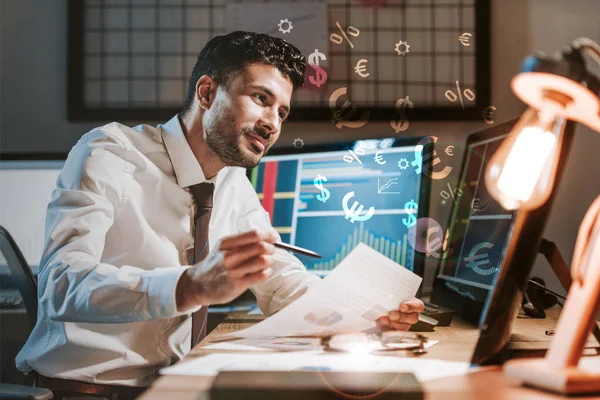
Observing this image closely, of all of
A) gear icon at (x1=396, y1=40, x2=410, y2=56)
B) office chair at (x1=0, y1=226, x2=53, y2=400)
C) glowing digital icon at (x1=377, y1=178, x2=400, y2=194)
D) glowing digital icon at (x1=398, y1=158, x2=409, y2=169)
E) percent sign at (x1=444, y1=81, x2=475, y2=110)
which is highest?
gear icon at (x1=396, y1=40, x2=410, y2=56)

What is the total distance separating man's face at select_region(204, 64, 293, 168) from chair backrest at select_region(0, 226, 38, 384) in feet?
1.58

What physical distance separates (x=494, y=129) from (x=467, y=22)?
0.27 metres

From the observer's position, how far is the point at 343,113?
1.21 metres

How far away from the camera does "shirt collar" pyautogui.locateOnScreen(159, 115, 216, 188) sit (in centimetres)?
115

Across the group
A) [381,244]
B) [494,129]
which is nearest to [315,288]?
[381,244]

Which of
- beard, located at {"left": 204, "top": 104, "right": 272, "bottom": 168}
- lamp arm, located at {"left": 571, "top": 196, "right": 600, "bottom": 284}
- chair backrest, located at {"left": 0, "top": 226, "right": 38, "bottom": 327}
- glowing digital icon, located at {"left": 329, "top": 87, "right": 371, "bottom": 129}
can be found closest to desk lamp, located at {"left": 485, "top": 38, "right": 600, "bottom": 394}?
lamp arm, located at {"left": 571, "top": 196, "right": 600, "bottom": 284}

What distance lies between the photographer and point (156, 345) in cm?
108

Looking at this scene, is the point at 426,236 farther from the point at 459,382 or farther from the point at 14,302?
the point at 14,302

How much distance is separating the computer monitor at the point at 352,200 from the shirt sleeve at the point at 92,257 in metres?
0.29

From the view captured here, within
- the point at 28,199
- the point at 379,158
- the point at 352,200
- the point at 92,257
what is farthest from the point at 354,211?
the point at 28,199

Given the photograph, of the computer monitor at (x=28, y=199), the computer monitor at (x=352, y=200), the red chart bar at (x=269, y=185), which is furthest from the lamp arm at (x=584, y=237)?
the computer monitor at (x=28, y=199)

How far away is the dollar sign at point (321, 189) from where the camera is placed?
117cm

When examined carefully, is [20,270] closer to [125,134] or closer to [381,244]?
[125,134]

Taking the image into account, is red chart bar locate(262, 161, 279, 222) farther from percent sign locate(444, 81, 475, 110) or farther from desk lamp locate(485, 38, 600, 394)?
desk lamp locate(485, 38, 600, 394)
